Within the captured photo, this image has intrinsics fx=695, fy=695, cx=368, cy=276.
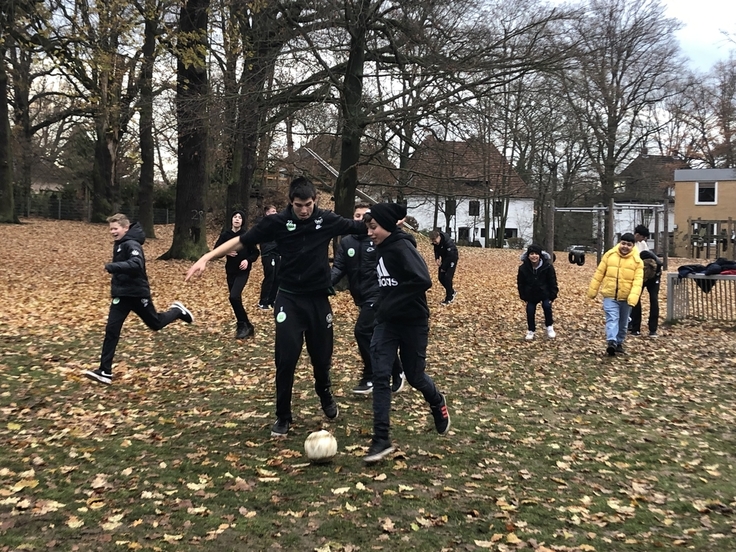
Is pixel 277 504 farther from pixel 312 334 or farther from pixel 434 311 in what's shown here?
pixel 434 311

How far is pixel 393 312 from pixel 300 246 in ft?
3.15

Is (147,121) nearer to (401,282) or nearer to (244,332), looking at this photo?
(244,332)

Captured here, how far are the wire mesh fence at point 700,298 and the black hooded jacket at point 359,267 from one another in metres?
8.85

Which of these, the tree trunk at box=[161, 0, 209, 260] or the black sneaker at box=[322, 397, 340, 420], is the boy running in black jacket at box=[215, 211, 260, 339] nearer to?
the black sneaker at box=[322, 397, 340, 420]

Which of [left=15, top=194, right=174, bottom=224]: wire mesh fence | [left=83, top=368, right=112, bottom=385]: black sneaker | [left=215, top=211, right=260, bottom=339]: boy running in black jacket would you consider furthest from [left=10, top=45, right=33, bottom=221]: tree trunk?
[left=83, top=368, right=112, bottom=385]: black sneaker

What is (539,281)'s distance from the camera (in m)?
11.8

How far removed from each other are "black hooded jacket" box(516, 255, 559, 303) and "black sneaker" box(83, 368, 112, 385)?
6.89 metres

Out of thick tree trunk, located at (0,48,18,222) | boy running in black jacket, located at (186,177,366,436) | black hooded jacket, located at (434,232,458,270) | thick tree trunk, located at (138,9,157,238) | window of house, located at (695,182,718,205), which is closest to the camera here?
boy running in black jacket, located at (186,177,366,436)

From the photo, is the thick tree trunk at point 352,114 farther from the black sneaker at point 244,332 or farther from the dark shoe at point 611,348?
the dark shoe at point 611,348

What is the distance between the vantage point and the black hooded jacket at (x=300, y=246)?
568cm

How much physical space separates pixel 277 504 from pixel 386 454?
3.79ft

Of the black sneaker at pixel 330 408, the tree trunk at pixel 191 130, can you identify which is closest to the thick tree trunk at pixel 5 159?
the tree trunk at pixel 191 130

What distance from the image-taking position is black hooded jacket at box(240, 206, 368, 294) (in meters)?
5.68

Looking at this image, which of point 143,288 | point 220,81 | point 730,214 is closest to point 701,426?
point 143,288
